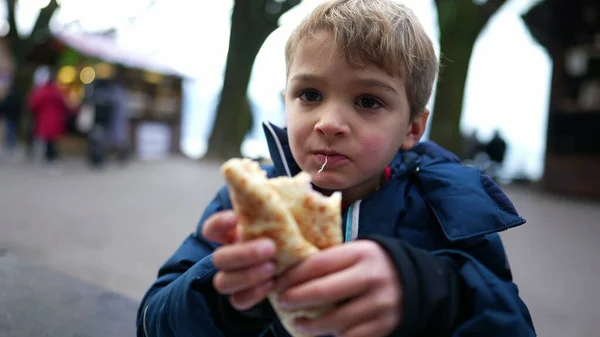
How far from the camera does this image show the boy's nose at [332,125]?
0.94 meters

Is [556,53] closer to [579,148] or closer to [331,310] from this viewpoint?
[579,148]

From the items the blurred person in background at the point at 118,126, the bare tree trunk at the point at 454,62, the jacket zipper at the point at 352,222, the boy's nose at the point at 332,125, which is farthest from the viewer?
the blurred person in background at the point at 118,126

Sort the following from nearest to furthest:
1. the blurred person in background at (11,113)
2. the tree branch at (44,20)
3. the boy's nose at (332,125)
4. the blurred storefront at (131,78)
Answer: the boy's nose at (332,125), the blurred person in background at (11,113), the blurred storefront at (131,78), the tree branch at (44,20)

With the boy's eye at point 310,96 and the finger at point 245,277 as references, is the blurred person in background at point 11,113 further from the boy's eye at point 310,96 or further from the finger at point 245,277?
the finger at point 245,277

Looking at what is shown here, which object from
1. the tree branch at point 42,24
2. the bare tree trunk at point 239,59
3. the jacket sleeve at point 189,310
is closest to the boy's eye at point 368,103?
the jacket sleeve at point 189,310

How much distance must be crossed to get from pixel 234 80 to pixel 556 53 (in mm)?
8102

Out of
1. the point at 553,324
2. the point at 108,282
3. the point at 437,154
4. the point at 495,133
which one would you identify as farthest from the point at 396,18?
the point at 495,133

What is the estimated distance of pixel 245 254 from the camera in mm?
582

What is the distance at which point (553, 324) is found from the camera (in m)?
2.72

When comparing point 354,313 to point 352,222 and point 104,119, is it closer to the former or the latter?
point 352,222

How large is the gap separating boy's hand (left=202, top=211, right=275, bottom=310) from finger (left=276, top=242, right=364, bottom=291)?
0.08ft

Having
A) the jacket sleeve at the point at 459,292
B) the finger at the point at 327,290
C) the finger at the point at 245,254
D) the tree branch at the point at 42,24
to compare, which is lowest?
the jacket sleeve at the point at 459,292

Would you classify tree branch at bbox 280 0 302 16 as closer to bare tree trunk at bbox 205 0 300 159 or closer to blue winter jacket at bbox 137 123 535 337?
bare tree trunk at bbox 205 0 300 159

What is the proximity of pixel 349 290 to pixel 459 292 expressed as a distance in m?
0.31
